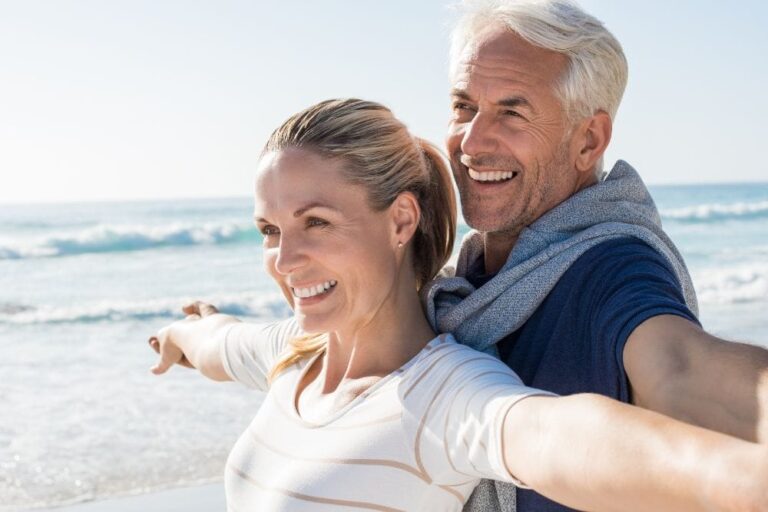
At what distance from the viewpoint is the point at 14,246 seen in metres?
18.4

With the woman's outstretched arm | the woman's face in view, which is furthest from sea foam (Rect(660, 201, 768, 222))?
the woman's outstretched arm

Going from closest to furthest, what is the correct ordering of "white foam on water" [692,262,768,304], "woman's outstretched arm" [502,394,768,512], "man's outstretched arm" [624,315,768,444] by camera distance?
1. "woman's outstretched arm" [502,394,768,512]
2. "man's outstretched arm" [624,315,768,444]
3. "white foam on water" [692,262,768,304]

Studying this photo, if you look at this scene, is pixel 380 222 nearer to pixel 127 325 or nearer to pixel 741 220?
pixel 127 325

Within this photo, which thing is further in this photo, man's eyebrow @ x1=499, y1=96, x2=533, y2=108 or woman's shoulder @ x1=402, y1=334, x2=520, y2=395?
man's eyebrow @ x1=499, y1=96, x2=533, y2=108

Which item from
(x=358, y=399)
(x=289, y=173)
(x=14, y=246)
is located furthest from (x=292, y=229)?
(x=14, y=246)

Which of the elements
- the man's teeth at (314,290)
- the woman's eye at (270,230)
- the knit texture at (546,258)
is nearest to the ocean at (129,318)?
the knit texture at (546,258)

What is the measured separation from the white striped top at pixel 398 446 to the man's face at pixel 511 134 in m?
0.37

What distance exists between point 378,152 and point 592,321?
20.9 inches

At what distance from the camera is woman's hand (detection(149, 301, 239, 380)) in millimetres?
2893

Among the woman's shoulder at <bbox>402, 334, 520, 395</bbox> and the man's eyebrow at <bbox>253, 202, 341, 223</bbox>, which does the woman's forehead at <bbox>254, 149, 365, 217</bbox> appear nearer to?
the man's eyebrow at <bbox>253, 202, 341, 223</bbox>

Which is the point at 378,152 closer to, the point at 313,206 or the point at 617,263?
the point at 313,206

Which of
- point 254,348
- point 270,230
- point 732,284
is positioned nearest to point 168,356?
point 254,348

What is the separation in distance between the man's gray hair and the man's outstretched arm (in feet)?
2.28

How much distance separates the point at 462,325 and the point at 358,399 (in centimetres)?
27
